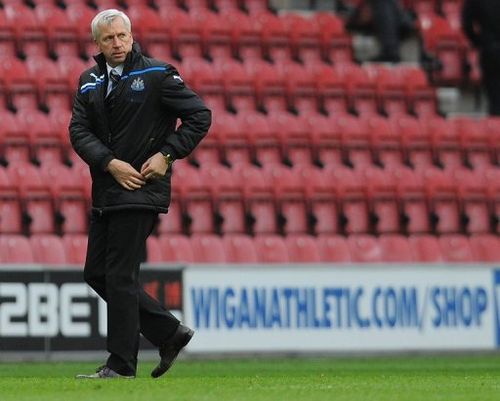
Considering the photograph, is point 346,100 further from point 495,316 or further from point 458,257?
point 495,316

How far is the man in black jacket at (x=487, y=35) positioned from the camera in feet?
52.9

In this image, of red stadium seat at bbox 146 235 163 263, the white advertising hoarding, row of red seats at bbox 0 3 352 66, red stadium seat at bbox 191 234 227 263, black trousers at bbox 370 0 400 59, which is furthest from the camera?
black trousers at bbox 370 0 400 59

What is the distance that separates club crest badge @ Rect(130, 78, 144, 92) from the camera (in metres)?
7.25

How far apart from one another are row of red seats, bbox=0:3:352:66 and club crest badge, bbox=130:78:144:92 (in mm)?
7674

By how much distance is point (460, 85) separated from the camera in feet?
55.0

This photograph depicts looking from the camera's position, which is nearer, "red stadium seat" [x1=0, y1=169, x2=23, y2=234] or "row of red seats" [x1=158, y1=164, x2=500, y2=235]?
"red stadium seat" [x1=0, y1=169, x2=23, y2=234]

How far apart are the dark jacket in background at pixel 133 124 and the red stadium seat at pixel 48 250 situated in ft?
15.7

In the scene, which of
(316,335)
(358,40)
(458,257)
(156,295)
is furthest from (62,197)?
(358,40)

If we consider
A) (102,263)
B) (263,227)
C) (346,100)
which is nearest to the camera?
(102,263)

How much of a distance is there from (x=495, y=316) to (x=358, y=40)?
5.19m

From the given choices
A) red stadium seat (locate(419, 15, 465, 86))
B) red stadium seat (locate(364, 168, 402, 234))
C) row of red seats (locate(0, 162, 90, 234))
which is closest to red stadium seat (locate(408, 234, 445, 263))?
red stadium seat (locate(364, 168, 402, 234))

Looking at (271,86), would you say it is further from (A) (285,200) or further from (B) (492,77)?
(B) (492,77)

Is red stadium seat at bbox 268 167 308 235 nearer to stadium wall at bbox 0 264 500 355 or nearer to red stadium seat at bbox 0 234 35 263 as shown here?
stadium wall at bbox 0 264 500 355

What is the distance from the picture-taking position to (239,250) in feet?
41.5
